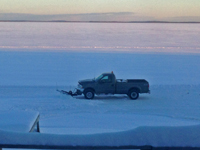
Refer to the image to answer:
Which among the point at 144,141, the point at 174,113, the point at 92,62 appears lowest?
the point at 174,113

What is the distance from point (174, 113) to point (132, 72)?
11.8 metres

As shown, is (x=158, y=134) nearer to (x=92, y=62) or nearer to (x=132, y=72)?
(x=132, y=72)

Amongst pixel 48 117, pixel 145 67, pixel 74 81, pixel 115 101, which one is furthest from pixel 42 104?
pixel 145 67

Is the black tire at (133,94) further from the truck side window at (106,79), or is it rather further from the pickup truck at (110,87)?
the truck side window at (106,79)

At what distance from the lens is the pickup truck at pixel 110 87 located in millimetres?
14578

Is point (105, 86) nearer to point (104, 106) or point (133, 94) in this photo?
point (133, 94)

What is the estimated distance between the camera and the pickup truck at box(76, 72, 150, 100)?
1458cm

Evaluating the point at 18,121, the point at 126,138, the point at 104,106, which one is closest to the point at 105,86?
the point at 104,106

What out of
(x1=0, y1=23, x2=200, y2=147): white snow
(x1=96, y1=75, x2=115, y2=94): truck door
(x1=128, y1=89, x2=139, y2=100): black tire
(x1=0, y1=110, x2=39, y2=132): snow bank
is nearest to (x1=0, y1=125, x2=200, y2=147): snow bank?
(x1=0, y1=23, x2=200, y2=147): white snow

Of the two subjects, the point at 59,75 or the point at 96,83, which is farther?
the point at 59,75

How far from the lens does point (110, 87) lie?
1467 centimetres

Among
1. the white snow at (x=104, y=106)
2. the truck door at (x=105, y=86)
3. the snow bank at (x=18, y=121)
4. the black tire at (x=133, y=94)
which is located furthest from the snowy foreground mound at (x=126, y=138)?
the truck door at (x=105, y=86)

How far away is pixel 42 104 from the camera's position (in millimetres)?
12977

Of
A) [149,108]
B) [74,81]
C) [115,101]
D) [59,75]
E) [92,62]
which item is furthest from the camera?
[92,62]
